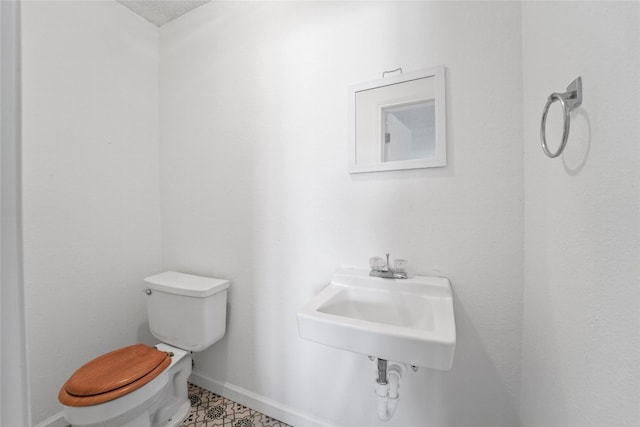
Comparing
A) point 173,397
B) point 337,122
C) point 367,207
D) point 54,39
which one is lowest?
point 173,397

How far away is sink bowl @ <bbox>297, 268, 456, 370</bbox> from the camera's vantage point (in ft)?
2.15

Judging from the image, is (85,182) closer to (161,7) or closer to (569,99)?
(161,7)

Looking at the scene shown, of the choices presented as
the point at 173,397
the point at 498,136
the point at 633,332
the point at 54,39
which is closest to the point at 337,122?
the point at 498,136

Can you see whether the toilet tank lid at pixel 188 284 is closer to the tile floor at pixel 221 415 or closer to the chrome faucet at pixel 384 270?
the tile floor at pixel 221 415

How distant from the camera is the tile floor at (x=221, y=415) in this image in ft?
4.21

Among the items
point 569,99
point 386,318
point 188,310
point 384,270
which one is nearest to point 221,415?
point 188,310

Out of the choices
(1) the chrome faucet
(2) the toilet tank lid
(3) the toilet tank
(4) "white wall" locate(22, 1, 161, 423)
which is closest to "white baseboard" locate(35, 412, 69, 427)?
(4) "white wall" locate(22, 1, 161, 423)

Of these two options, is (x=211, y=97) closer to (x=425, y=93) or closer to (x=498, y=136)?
(x=425, y=93)

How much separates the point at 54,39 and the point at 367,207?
5.88ft

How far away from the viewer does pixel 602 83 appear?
499mm

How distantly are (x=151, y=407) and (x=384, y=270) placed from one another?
133 centimetres

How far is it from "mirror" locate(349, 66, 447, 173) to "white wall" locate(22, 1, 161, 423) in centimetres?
142

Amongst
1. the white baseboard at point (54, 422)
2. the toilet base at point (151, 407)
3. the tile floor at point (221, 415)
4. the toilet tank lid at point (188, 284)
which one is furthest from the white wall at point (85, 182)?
the tile floor at point (221, 415)

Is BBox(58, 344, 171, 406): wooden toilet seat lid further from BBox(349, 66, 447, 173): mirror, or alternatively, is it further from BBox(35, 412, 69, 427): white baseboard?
BBox(349, 66, 447, 173): mirror
